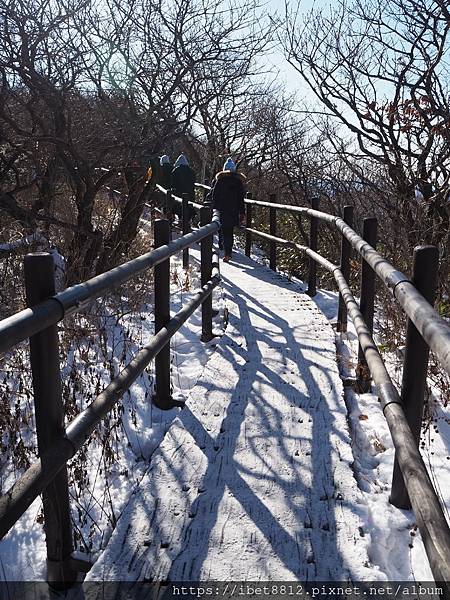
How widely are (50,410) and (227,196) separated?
8158 mm

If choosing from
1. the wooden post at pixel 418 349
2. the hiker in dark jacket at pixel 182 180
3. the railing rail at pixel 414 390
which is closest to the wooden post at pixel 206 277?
the railing rail at pixel 414 390

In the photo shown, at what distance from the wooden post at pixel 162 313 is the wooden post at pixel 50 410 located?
4.94ft

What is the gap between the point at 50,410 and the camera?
1.96 meters

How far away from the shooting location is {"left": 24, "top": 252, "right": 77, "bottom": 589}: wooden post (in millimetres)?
1889

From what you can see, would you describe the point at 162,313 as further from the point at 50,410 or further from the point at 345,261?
the point at 345,261

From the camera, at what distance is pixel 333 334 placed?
17.0ft

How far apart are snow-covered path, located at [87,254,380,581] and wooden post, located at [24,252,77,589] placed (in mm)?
135

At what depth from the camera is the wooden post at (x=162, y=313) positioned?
137 inches

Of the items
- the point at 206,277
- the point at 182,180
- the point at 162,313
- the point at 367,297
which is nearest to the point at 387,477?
the point at 367,297

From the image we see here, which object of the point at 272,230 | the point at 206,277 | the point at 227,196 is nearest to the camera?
the point at 206,277

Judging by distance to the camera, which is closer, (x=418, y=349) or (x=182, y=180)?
(x=418, y=349)

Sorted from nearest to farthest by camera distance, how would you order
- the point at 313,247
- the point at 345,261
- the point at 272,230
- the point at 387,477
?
the point at 387,477, the point at 345,261, the point at 313,247, the point at 272,230

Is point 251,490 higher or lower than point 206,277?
lower

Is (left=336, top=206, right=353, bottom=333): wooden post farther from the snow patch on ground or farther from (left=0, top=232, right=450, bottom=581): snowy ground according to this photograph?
the snow patch on ground
